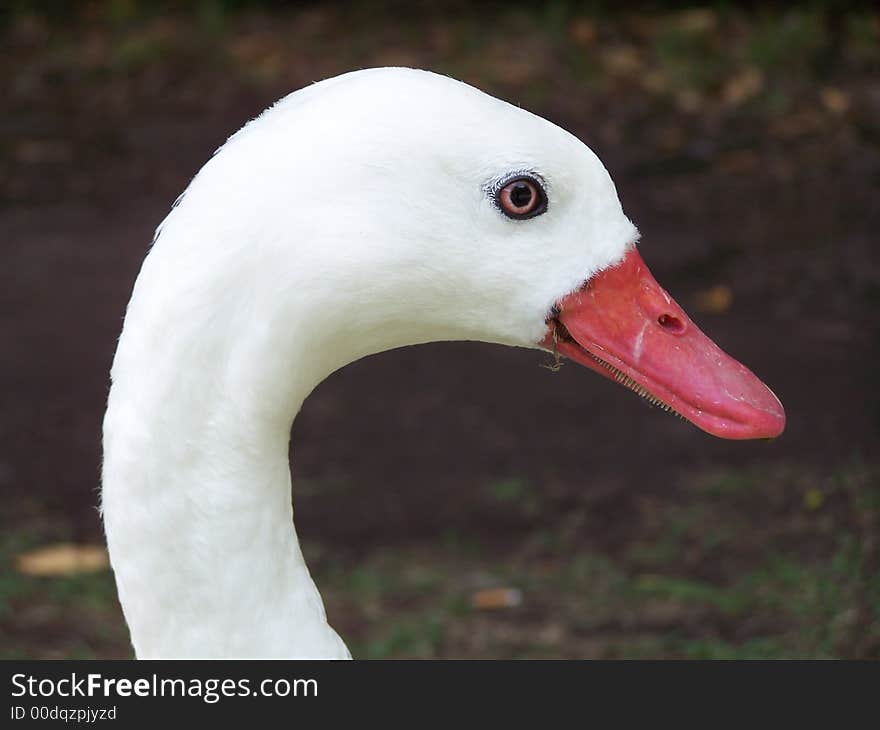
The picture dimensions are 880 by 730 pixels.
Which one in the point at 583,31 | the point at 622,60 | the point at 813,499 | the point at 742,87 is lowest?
the point at 813,499

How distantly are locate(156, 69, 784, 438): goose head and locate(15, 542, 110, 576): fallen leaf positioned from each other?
2.95 metres

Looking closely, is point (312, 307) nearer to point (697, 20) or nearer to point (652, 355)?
A: point (652, 355)

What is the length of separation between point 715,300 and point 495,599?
2200mm

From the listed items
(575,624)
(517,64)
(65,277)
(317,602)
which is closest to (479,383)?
(575,624)

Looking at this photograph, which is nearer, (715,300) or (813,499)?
(813,499)

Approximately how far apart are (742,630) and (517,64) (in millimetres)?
4712

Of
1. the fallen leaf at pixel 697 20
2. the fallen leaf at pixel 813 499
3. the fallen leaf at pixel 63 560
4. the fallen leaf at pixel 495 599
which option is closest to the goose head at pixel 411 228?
the fallen leaf at pixel 495 599

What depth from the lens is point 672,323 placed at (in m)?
2.35

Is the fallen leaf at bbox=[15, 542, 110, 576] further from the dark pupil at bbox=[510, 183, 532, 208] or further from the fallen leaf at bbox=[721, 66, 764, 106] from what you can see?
the fallen leaf at bbox=[721, 66, 764, 106]

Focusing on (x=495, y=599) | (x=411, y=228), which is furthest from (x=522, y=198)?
(x=495, y=599)

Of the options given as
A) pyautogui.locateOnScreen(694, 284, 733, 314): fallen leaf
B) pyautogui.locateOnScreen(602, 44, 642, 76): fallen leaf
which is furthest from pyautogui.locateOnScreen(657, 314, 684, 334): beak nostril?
pyautogui.locateOnScreen(602, 44, 642, 76): fallen leaf

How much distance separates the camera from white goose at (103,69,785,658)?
6.66 feet

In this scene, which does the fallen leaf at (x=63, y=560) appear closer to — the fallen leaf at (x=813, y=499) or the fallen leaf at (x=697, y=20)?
the fallen leaf at (x=813, y=499)

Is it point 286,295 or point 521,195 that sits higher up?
point 521,195
